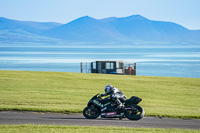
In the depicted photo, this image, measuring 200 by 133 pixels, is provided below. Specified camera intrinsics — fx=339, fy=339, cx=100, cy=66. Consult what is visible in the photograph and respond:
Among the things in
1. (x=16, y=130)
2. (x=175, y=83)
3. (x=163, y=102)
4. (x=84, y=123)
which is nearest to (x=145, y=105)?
(x=163, y=102)

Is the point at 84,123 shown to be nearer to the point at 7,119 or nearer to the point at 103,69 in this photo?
the point at 7,119

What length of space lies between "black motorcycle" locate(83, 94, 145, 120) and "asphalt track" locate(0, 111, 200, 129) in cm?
23

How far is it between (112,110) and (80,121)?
132 centimetres

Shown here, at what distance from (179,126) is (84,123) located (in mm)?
3497

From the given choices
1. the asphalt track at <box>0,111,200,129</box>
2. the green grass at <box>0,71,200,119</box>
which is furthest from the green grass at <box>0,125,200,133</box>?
the green grass at <box>0,71,200,119</box>

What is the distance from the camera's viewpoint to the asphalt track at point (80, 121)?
12320 millimetres

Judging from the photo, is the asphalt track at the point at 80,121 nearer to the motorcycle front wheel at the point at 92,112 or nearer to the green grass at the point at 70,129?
the motorcycle front wheel at the point at 92,112

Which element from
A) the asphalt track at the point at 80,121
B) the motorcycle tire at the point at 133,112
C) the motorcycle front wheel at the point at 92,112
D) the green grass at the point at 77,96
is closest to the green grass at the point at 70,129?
the asphalt track at the point at 80,121

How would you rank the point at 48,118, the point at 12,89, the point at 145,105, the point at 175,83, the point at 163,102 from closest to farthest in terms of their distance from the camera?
the point at 48,118
the point at 145,105
the point at 163,102
the point at 12,89
the point at 175,83

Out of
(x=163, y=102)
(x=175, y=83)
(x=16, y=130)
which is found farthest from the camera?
(x=175, y=83)

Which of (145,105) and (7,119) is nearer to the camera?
(7,119)

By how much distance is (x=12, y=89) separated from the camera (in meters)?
22.4

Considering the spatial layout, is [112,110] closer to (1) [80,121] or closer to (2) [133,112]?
(2) [133,112]

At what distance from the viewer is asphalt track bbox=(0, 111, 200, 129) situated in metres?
12.3
